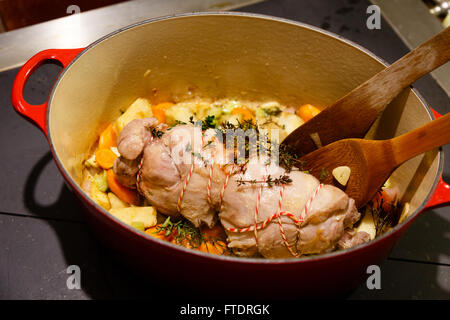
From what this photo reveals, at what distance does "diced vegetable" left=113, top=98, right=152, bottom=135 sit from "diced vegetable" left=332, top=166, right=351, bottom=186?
0.72 metres

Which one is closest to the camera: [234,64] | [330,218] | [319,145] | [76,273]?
[330,218]

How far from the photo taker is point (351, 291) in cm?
124

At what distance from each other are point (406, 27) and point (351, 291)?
129 centimetres

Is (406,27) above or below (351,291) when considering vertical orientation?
above

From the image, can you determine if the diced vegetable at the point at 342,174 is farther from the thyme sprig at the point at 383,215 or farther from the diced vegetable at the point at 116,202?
the diced vegetable at the point at 116,202

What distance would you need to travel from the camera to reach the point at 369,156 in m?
1.19

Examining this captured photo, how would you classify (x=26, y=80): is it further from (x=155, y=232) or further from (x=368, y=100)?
(x=368, y=100)

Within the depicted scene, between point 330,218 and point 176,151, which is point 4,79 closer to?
point 176,151

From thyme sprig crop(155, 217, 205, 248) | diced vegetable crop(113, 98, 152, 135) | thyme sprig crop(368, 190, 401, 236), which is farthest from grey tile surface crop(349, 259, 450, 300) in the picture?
diced vegetable crop(113, 98, 152, 135)

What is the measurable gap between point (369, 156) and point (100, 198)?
867 mm

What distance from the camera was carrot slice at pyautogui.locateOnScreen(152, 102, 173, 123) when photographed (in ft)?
5.23

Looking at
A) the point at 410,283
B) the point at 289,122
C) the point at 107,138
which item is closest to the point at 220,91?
the point at 289,122

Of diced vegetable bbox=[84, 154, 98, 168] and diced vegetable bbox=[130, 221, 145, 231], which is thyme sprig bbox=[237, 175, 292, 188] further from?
diced vegetable bbox=[84, 154, 98, 168]
